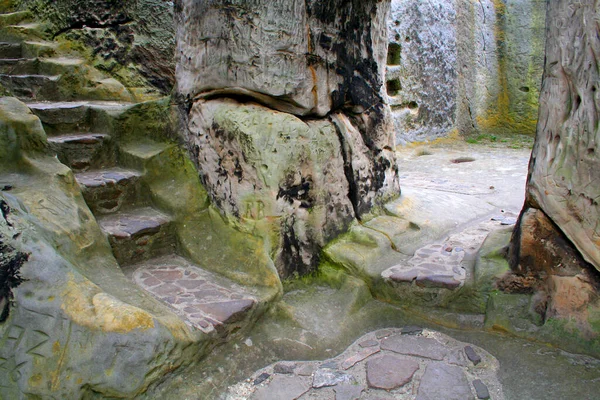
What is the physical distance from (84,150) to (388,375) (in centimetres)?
216

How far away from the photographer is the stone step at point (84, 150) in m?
3.12

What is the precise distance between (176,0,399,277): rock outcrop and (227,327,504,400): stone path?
0.62 metres

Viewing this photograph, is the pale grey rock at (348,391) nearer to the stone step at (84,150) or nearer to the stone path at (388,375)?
the stone path at (388,375)

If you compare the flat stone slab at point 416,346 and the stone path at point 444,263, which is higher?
the stone path at point 444,263

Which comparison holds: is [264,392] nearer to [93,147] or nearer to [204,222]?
[204,222]

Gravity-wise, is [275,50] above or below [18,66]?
above

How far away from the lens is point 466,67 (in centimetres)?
749

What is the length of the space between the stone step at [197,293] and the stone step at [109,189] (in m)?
0.41

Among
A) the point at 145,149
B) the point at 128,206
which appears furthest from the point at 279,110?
the point at 128,206

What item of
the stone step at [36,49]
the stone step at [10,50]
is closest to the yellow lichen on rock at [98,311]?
the stone step at [36,49]

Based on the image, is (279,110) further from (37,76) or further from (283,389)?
(37,76)

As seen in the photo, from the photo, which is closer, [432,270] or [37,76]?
[432,270]

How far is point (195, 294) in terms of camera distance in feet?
8.49

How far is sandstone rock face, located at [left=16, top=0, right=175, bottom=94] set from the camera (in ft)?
14.3
